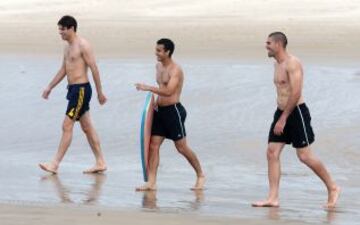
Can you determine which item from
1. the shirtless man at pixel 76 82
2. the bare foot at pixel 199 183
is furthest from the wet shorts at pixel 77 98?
the bare foot at pixel 199 183

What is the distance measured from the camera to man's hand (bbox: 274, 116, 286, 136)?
8.85 metres

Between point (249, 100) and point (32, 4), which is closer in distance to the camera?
point (249, 100)

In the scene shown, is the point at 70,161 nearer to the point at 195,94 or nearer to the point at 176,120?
the point at 176,120

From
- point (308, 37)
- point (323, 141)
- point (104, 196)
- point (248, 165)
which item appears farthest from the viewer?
point (308, 37)

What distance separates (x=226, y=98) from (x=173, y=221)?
810 cm

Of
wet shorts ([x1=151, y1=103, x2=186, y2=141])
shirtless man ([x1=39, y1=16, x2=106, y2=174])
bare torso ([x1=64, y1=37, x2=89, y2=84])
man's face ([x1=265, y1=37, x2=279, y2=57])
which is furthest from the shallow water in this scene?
man's face ([x1=265, y1=37, x2=279, y2=57])

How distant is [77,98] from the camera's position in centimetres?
1064

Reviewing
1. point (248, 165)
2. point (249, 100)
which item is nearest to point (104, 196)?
point (248, 165)

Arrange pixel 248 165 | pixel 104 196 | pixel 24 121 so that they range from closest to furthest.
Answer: pixel 104 196 → pixel 248 165 → pixel 24 121

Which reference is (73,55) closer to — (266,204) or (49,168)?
(49,168)

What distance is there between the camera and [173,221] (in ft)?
24.7

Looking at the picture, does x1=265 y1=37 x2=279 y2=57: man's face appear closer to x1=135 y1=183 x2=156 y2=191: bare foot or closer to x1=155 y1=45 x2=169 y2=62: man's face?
x1=155 y1=45 x2=169 y2=62: man's face

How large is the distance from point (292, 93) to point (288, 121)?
230 mm

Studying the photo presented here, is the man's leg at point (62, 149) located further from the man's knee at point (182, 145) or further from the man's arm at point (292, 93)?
the man's arm at point (292, 93)
